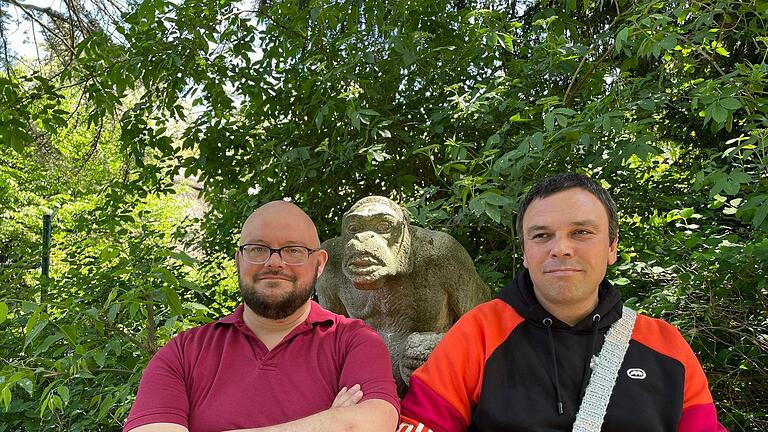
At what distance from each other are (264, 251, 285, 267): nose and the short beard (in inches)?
2.8

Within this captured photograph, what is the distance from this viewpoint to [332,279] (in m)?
2.96

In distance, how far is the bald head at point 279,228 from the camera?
2.21m

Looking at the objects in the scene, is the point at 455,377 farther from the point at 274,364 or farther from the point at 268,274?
the point at 268,274

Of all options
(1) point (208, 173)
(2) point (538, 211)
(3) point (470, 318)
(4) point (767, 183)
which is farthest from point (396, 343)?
(1) point (208, 173)

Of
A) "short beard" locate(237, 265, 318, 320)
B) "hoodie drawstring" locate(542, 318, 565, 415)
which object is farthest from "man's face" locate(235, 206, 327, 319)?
"hoodie drawstring" locate(542, 318, 565, 415)

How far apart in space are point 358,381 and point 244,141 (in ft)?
10.6

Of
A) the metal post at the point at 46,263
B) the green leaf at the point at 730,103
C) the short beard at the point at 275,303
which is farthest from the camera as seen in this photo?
the metal post at the point at 46,263

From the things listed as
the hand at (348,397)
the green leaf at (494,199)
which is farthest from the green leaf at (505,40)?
the hand at (348,397)

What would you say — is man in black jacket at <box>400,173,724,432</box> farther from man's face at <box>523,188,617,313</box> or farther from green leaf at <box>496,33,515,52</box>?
green leaf at <box>496,33,515,52</box>

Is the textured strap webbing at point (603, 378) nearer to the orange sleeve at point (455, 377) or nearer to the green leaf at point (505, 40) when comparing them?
the orange sleeve at point (455, 377)

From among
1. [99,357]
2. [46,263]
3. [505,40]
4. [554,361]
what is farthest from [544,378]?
[46,263]

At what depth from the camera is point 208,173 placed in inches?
191

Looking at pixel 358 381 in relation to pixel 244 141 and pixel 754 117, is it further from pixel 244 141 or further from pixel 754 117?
pixel 244 141

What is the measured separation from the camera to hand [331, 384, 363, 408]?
1.92 metres
